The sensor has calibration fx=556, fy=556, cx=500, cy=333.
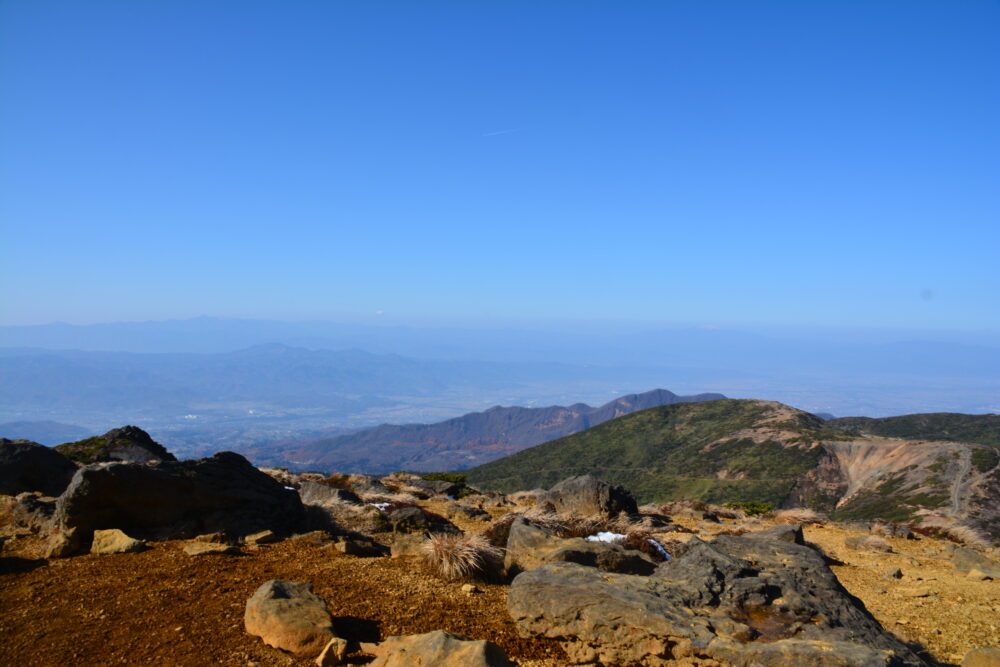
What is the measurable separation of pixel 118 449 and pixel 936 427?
10927 centimetres

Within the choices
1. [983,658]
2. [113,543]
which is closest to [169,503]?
[113,543]

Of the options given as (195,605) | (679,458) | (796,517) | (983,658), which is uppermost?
(983,658)

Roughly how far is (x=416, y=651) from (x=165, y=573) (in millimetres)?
4980

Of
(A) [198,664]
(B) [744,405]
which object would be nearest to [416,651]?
(A) [198,664]

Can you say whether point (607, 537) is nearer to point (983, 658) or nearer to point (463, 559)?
point (463, 559)

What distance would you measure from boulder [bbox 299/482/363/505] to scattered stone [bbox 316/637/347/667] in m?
7.80

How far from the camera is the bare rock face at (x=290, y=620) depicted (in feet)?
19.6

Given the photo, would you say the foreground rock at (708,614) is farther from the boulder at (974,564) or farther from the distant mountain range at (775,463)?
the distant mountain range at (775,463)

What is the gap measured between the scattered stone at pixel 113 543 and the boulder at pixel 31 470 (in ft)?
18.9

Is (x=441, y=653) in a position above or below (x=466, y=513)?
above

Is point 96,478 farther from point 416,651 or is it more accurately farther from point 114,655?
point 416,651

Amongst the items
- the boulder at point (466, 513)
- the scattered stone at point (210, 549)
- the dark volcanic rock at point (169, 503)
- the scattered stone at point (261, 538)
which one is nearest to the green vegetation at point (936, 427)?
the boulder at point (466, 513)

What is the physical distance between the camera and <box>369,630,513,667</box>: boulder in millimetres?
5035

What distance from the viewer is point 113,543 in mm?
8938
